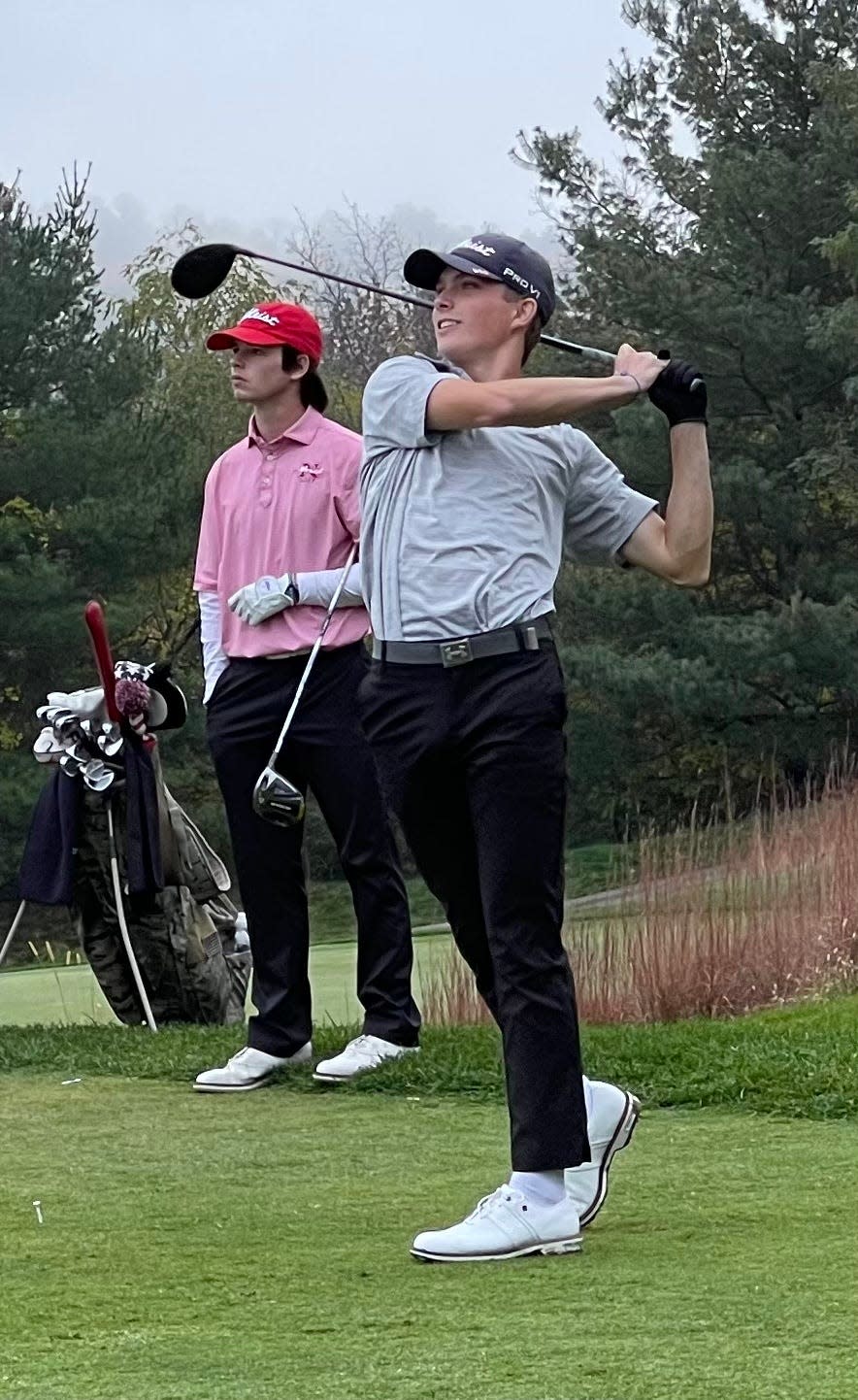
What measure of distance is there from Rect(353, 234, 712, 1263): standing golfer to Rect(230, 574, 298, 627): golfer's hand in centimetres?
174

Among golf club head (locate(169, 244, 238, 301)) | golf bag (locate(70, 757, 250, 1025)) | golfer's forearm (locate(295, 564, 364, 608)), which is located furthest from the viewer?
golf bag (locate(70, 757, 250, 1025))

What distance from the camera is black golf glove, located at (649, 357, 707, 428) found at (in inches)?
144

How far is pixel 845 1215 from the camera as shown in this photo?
3576 mm

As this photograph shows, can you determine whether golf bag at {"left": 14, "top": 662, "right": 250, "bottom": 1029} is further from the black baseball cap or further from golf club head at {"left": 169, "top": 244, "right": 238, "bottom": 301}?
the black baseball cap

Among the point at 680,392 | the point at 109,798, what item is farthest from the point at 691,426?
the point at 109,798

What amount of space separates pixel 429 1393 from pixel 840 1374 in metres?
0.45

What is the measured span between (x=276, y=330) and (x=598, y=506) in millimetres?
2051

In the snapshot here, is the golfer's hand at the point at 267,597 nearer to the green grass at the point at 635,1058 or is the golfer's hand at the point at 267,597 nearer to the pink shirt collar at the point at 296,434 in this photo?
the pink shirt collar at the point at 296,434

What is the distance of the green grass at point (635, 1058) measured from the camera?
202 inches

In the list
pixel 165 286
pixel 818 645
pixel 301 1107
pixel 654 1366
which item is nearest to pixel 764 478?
pixel 818 645

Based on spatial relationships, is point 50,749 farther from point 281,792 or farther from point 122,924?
point 281,792

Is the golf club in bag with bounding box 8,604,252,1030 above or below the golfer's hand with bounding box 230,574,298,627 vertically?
below

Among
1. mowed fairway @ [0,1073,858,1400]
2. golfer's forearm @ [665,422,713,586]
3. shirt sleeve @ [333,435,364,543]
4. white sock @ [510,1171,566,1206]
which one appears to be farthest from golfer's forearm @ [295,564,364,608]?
white sock @ [510,1171,566,1206]

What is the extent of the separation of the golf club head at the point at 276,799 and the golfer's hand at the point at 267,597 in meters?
0.39
